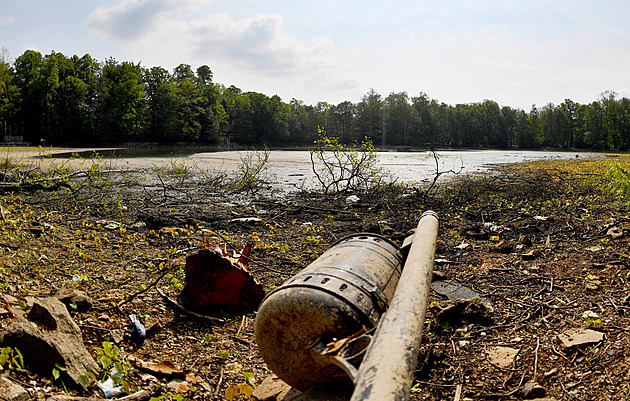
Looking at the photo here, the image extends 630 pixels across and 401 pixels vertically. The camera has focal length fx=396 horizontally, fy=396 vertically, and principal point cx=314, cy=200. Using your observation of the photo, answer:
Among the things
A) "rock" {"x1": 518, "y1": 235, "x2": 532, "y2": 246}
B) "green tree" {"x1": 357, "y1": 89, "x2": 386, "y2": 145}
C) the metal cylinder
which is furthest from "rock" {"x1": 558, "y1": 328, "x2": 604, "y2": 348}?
"green tree" {"x1": 357, "y1": 89, "x2": 386, "y2": 145}

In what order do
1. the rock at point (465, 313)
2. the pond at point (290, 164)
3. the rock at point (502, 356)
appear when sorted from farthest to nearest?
the pond at point (290, 164) < the rock at point (465, 313) < the rock at point (502, 356)

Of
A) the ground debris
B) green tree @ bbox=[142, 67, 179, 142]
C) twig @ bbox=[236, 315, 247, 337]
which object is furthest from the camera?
green tree @ bbox=[142, 67, 179, 142]

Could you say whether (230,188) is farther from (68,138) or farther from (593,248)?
(68,138)

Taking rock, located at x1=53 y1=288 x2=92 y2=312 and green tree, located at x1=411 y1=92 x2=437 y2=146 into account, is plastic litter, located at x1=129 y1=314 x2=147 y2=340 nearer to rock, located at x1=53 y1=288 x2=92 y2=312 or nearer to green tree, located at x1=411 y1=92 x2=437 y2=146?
rock, located at x1=53 y1=288 x2=92 y2=312

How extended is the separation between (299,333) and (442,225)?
6072 mm

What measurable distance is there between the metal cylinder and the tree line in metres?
48.1

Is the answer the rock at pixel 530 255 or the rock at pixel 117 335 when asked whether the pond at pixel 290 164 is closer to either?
the rock at pixel 530 255

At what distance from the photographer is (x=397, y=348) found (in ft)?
5.77

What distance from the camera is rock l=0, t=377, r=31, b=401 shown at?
6.89 ft

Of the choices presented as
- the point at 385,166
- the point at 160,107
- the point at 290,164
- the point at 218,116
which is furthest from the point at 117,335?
the point at 218,116

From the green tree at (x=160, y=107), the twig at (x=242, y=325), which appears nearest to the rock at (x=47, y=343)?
the twig at (x=242, y=325)

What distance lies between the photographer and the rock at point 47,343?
8.33 ft

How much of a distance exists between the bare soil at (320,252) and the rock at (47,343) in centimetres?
13

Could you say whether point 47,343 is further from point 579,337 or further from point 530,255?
point 530,255
